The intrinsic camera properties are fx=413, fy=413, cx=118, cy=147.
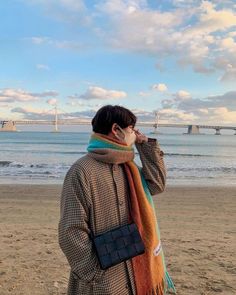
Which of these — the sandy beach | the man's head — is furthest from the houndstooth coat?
the sandy beach

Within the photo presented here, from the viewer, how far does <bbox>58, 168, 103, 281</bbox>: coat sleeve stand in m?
1.96

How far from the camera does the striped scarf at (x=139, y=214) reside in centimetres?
208

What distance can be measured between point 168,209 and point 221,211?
1.26 meters

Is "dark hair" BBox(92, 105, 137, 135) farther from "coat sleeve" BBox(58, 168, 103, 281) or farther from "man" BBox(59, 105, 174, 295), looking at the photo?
"coat sleeve" BBox(58, 168, 103, 281)

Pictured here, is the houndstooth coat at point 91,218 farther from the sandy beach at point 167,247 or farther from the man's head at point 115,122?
the sandy beach at point 167,247

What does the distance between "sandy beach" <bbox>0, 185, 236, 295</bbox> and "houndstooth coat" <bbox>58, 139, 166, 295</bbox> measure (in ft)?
7.54

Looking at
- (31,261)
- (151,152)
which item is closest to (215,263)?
(31,261)

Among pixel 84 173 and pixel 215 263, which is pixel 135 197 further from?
pixel 215 263

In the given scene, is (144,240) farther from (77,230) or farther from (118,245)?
(77,230)

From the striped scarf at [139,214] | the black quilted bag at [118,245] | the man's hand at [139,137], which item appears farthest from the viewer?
the man's hand at [139,137]

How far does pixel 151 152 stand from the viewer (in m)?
2.33

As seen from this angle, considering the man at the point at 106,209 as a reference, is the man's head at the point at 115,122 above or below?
above

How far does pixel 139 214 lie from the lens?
2111 millimetres

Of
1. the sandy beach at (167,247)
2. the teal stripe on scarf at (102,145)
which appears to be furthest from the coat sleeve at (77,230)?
the sandy beach at (167,247)
